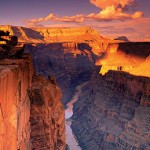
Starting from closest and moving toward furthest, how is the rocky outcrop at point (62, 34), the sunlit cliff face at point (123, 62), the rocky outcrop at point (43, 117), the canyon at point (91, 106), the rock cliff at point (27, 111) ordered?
the rock cliff at point (27, 111), the canyon at point (91, 106), the rocky outcrop at point (43, 117), the sunlit cliff face at point (123, 62), the rocky outcrop at point (62, 34)

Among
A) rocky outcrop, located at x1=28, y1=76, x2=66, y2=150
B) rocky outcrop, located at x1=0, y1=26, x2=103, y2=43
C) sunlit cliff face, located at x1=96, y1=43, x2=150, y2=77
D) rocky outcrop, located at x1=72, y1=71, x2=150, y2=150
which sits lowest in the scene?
rocky outcrop, located at x1=0, y1=26, x2=103, y2=43

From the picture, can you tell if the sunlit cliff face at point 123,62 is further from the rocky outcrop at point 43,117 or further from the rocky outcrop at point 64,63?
the rocky outcrop at point 64,63

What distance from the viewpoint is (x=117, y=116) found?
43438 millimetres

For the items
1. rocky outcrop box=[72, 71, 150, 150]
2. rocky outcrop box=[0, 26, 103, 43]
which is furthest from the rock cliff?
rocky outcrop box=[0, 26, 103, 43]

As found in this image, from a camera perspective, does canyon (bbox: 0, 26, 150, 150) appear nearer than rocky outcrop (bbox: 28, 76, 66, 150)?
Yes

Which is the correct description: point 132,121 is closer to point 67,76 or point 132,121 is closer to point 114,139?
point 114,139

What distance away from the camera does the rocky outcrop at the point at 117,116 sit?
38.2m

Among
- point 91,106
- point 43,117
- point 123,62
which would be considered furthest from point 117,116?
point 43,117

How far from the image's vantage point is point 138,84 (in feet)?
138

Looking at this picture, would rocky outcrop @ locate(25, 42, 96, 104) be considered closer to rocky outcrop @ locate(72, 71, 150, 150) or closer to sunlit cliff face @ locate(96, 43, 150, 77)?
sunlit cliff face @ locate(96, 43, 150, 77)

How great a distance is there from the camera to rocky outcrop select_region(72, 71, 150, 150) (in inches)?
1505

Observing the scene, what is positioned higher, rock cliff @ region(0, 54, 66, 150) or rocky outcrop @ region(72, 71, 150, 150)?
rock cliff @ region(0, 54, 66, 150)

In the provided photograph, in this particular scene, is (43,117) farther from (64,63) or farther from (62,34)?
(62,34)

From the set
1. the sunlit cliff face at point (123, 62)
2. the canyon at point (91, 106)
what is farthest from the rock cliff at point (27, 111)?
the sunlit cliff face at point (123, 62)
